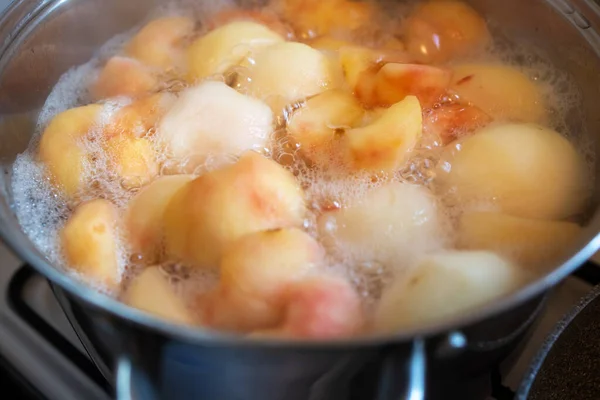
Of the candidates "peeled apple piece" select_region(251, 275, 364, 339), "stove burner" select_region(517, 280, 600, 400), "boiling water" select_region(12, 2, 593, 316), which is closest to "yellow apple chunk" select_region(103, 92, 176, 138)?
"boiling water" select_region(12, 2, 593, 316)

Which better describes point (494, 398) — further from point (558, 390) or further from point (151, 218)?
point (151, 218)

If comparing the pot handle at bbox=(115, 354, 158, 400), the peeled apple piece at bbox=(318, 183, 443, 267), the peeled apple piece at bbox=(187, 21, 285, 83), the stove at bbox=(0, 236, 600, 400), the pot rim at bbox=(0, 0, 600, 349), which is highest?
the pot rim at bbox=(0, 0, 600, 349)

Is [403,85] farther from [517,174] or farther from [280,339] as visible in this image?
[280,339]

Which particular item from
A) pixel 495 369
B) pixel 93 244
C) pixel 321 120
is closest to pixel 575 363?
pixel 495 369

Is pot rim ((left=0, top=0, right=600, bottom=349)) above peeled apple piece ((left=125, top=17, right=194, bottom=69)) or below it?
above

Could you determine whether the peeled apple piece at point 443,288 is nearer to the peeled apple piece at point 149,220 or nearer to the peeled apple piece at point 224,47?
the peeled apple piece at point 149,220

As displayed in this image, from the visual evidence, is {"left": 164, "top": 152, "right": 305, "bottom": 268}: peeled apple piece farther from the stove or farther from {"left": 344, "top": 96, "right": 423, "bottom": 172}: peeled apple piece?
the stove

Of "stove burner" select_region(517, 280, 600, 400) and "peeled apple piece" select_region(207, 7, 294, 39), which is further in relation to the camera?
"peeled apple piece" select_region(207, 7, 294, 39)
